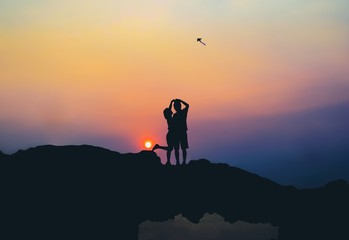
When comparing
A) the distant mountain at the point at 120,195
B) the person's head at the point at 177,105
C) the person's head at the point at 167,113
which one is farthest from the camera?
the distant mountain at the point at 120,195

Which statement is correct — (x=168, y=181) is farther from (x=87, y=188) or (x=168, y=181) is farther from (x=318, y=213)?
(x=318, y=213)

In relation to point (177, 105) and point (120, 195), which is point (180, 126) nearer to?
point (177, 105)

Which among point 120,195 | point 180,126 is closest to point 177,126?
point 180,126

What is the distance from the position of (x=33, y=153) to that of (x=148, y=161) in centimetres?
474

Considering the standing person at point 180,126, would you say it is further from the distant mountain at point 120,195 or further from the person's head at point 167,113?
the distant mountain at point 120,195

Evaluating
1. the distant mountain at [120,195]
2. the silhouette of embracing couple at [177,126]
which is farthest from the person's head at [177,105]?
the distant mountain at [120,195]

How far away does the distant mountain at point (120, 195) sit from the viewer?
14617mm

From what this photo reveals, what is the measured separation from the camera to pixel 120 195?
50.5 feet

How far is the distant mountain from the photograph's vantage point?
575 inches

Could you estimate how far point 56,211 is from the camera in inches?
577

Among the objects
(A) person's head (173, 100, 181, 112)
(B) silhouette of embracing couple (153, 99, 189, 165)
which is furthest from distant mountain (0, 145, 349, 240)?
(A) person's head (173, 100, 181, 112)

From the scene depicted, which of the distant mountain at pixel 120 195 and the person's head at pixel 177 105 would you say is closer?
the person's head at pixel 177 105

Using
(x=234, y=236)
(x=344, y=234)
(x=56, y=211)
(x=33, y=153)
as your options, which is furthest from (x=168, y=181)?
(x=234, y=236)

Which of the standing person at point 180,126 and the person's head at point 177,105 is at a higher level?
the person's head at point 177,105
